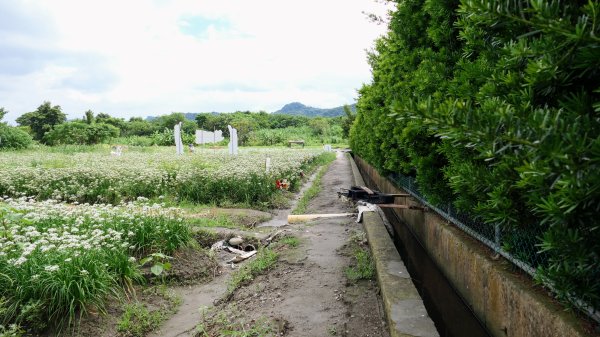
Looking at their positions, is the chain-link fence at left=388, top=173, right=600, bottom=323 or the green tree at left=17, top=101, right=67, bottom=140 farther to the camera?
the green tree at left=17, top=101, right=67, bottom=140

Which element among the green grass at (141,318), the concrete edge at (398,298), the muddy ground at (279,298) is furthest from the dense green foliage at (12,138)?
the concrete edge at (398,298)

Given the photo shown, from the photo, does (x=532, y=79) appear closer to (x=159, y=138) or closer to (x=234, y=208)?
(x=234, y=208)

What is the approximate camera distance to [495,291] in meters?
3.01

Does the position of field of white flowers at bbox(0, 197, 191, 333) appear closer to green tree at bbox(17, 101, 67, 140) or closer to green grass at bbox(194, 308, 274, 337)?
green grass at bbox(194, 308, 274, 337)

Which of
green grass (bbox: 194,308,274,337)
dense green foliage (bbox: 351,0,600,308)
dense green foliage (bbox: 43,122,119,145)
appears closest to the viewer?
dense green foliage (bbox: 351,0,600,308)

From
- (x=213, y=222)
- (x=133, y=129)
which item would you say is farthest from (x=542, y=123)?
(x=133, y=129)

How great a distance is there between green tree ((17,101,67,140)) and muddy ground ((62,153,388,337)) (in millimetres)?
65133

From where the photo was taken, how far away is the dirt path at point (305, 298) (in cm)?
367

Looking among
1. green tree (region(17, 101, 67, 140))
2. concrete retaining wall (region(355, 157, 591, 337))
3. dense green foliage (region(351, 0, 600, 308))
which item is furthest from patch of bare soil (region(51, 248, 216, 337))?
green tree (region(17, 101, 67, 140))

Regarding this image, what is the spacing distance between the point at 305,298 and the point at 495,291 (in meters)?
1.95

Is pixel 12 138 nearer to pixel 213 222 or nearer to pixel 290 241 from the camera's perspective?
pixel 213 222

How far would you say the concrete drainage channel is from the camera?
3182 millimetres

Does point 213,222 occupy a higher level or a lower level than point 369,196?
lower

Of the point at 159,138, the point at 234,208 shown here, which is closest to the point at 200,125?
the point at 159,138
